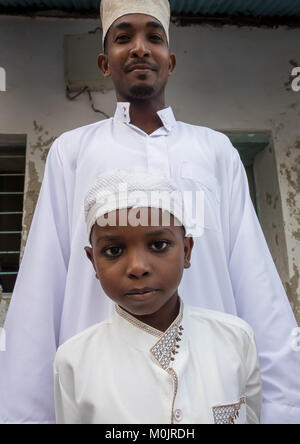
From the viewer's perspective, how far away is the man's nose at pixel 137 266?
773 mm

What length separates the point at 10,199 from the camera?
13.9 ft

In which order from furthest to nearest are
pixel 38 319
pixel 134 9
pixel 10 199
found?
pixel 10 199 < pixel 134 9 < pixel 38 319

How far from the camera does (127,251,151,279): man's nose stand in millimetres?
773

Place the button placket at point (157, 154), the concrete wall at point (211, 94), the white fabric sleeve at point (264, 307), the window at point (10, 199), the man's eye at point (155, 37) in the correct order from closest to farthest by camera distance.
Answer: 1. the white fabric sleeve at point (264, 307)
2. the button placket at point (157, 154)
3. the man's eye at point (155, 37)
4. the concrete wall at point (211, 94)
5. the window at point (10, 199)

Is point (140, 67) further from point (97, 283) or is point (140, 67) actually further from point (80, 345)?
point (80, 345)

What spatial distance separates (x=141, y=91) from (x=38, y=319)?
31.6 inches

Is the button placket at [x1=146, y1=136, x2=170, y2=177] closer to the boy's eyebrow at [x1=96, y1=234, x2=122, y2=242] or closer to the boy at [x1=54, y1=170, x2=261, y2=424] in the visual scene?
the boy at [x1=54, y1=170, x2=261, y2=424]

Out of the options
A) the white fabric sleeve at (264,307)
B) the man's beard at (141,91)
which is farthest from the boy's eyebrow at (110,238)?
the man's beard at (141,91)

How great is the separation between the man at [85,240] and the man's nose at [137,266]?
31cm

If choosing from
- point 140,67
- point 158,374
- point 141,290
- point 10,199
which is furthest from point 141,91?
point 10,199

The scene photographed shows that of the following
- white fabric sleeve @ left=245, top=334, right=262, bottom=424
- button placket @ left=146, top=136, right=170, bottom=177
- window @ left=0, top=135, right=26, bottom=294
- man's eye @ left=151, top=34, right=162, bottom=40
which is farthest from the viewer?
window @ left=0, top=135, right=26, bottom=294

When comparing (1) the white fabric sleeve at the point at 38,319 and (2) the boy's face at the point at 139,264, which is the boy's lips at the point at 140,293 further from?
(1) the white fabric sleeve at the point at 38,319

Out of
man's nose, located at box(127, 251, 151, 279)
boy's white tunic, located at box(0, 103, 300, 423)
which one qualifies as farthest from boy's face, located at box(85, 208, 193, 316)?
boy's white tunic, located at box(0, 103, 300, 423)

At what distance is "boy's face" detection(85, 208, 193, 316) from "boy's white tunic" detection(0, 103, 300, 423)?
325mm
